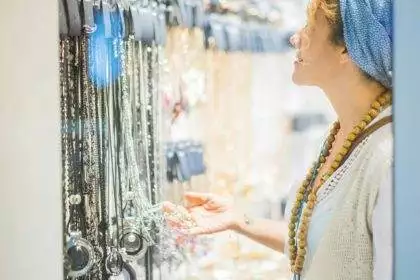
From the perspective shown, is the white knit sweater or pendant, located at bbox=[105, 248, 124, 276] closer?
the white knit sweater

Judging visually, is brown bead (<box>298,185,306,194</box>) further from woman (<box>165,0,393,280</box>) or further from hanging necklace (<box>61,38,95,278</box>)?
hanging necklace (<box>61,38,95,278</box>)

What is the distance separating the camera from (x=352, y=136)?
1398mm

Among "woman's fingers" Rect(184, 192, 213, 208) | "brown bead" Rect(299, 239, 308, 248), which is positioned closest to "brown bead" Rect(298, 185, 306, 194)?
"brown bead" Rect(299, 239, 308, 248)

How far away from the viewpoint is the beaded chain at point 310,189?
55.2 inches

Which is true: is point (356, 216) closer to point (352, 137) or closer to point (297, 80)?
point (352, 137)

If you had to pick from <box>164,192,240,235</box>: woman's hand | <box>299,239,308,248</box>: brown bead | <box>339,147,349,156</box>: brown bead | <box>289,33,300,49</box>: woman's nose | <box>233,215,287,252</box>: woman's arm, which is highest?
<box>289,33,300,49</box>: woman's nose

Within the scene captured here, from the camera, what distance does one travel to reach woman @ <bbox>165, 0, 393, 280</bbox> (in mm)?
1372

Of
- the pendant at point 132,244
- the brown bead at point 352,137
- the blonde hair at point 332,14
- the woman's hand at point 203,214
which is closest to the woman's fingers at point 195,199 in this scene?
the woman's hand at point 203,214

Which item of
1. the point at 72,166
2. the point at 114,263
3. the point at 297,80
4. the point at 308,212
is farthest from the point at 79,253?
the point at 297,80

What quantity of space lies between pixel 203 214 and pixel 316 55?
0.44 m

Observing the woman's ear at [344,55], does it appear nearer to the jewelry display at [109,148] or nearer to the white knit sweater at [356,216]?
the white knit sweater at [356,216]

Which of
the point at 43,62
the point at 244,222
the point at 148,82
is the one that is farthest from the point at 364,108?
the point at 43,62

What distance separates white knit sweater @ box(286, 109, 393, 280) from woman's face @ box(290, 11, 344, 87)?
155mm
